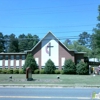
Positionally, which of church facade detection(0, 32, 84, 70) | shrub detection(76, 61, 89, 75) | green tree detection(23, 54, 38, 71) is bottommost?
shrub detection(76, 61, 89, 75)

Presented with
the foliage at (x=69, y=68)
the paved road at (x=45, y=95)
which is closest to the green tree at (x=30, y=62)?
the foliage at (x=69, y=68)

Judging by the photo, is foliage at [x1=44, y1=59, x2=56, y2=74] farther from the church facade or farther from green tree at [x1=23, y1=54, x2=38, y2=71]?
green tree at [x1=23, y1=54, x2=38, y2=71]

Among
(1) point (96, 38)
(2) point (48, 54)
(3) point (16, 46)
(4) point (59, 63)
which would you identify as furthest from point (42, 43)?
(3) point (16, 46)

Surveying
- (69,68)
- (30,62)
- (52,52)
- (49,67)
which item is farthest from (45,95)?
(52,52)

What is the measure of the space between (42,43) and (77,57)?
853 centimetres

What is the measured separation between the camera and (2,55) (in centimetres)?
5103

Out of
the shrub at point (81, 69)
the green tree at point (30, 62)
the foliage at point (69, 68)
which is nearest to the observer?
the shrub at point (81, 69)

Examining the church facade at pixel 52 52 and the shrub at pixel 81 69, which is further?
the church facade at pixel 52 52

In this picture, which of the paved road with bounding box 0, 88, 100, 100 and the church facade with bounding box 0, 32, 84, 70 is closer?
the paved road with bounding box 0, 88, 100, 100

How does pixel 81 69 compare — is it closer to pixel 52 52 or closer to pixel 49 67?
pixel 49 67

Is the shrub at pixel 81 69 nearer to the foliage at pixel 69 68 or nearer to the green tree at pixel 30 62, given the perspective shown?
the foliage at pixel 69 68

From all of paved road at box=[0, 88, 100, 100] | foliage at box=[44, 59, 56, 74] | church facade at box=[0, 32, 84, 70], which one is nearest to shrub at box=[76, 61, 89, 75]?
church facade at box=[0, 32, 84, 70]

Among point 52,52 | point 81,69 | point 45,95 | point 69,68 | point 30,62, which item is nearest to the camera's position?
point 45,95

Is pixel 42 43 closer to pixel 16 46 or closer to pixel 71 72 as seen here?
pixel 71 72
